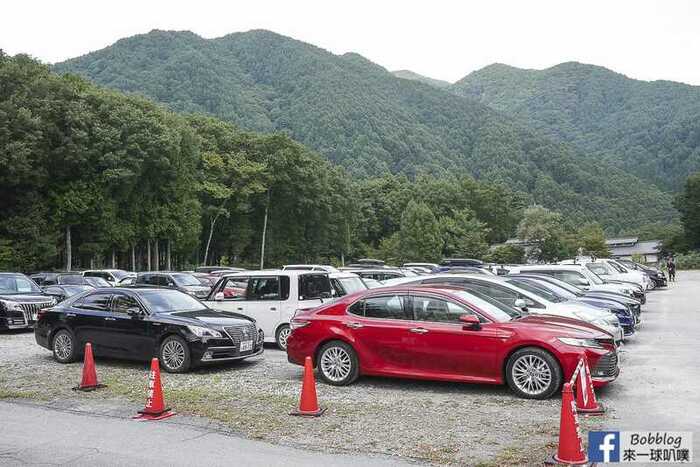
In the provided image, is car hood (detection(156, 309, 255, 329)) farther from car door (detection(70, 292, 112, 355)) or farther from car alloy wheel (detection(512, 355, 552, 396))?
car alloy wheel (detection(512, 355, 552, 396))

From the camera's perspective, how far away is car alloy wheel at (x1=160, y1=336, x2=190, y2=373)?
492 inches

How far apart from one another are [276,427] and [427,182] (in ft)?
358

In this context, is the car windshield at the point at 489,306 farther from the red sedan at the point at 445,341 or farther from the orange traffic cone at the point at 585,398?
the orange traffic cone at the point at 585,398

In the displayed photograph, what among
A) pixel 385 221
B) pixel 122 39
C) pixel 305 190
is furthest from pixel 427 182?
pixel 122 39

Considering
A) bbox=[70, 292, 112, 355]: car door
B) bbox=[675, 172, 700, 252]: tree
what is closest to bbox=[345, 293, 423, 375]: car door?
bbox=[70, 292, 112, 355]: car door

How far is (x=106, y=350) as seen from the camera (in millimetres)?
13469

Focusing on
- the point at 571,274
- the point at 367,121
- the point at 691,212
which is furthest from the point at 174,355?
the point at 367,121

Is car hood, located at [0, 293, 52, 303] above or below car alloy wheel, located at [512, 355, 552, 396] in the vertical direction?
above

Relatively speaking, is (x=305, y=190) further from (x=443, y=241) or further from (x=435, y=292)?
(x=435, y=292)

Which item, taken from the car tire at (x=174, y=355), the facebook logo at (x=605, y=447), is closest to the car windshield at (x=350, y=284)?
the car tire at (x=174, y=355)

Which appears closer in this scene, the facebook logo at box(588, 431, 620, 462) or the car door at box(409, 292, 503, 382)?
the facebook logo at box(588, 431, 620, 462)

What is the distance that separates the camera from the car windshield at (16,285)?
2064 centimetres

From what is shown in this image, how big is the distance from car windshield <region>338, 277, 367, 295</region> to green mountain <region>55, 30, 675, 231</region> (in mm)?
122853

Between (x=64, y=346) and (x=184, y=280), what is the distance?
42.8 feet
